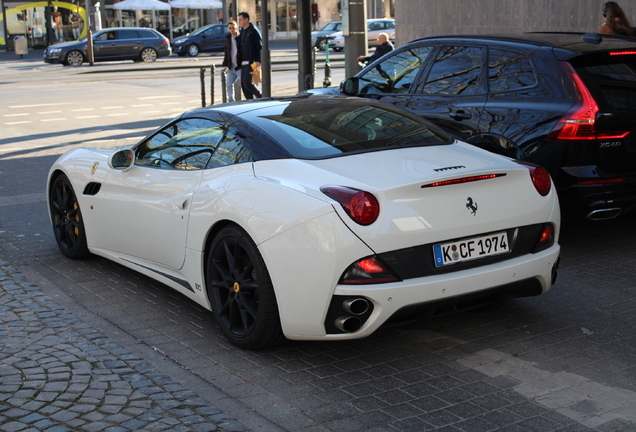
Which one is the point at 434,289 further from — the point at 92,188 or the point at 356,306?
the point at 92,188

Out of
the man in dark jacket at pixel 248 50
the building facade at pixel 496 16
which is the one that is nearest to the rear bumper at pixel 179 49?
the building facade at pixel 496 16

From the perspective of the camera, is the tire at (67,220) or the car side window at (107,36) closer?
the tire at (67,220)

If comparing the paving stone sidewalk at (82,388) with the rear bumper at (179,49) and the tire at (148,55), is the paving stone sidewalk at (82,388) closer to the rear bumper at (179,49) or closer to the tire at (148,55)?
the tire at (148,55)

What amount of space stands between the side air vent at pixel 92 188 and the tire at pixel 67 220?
0.25 metres

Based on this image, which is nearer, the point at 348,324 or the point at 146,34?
the point at 348,324

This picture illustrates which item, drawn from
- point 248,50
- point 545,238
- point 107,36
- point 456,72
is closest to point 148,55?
point 107,36

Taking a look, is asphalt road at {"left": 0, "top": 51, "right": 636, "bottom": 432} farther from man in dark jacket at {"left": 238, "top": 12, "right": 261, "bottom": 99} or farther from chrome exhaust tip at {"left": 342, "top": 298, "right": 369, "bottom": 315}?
man in dark jacket at {"left": 238, "top": 12, "right": 261, "bottom": 99}

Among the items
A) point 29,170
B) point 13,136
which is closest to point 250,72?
point 13,136

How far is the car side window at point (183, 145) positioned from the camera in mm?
4957

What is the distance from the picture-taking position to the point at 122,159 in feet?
18.5

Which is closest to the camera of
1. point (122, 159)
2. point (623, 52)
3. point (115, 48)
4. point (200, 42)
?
point (122, 159)

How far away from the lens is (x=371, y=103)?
5285mm

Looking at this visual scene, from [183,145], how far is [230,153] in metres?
0.61

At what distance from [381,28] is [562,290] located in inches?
1511
